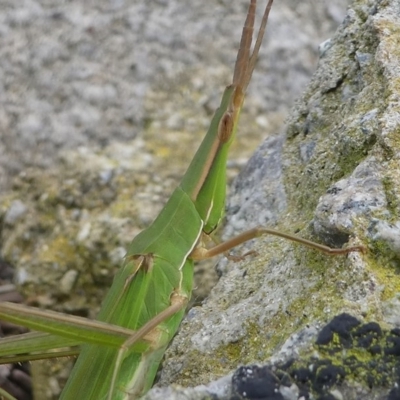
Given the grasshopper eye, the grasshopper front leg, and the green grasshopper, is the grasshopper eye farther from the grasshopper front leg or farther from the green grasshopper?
the grasshopper front leg

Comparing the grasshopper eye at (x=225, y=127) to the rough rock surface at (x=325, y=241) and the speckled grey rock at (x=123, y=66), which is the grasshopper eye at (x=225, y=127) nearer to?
the rough rock surface at (x=325, y=241)

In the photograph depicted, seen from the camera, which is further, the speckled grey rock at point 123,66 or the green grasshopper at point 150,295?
the speckled grey rock at point 123,66

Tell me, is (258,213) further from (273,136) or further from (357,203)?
(357,203)

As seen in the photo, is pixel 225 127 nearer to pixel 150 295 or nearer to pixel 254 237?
pixel 254 237

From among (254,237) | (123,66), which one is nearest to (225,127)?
(254,237)

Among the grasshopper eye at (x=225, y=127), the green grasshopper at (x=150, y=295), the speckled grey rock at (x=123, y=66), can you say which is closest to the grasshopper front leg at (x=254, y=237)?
the green grasshopper at (x=150, y=295)

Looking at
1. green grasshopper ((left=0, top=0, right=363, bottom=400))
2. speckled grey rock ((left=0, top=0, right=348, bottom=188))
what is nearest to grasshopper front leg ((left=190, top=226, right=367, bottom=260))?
green grasshopper ((left=0, top=0, right=363, bottom=400))

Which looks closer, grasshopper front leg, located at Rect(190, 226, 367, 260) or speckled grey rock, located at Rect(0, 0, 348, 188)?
grasshopper front leg, located at Rect(190, 226, 367, 260)

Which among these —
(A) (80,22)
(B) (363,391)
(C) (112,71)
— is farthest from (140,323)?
(A) (80,22)
